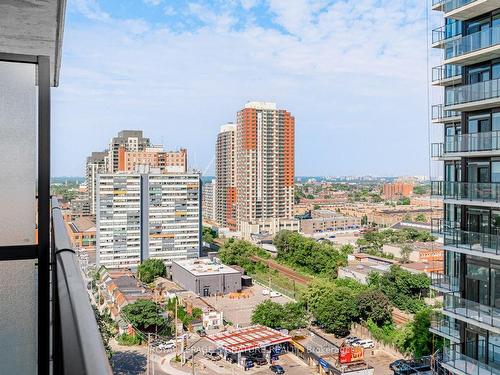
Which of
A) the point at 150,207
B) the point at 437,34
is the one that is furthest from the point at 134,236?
the point at 437,34

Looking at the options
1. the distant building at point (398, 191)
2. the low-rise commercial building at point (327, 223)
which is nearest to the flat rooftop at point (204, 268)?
the low-rise commercial building at point (327, 223)

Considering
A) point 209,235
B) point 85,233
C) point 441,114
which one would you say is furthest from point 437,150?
point 209,235

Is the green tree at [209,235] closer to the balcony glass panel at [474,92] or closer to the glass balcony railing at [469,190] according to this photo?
the glass balcony railing at [469,190]

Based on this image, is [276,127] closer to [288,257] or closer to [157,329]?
[288,257]

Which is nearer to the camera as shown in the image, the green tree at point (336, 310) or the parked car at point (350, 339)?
the parked car at point (350, 339)

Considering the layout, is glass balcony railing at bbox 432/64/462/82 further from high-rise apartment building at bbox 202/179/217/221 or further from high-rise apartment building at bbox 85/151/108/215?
high-rise apartment building at bbox 202/179/217/221

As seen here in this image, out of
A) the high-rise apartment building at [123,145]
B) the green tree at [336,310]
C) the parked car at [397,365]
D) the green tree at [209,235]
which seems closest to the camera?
the parked car at [397,365]
